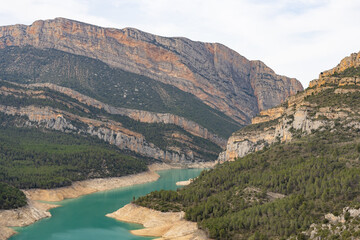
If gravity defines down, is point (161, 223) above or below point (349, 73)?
below

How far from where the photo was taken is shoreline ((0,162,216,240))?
3162 inches

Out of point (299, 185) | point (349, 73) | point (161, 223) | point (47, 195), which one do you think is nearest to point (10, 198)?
point (47, 195)

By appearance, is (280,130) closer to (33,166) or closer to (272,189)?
(272,189)

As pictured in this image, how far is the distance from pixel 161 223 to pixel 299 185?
77.2 feet

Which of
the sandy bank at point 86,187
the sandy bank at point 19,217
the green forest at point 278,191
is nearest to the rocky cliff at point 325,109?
the green forest at point 278,191

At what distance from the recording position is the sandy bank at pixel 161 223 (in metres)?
68.9

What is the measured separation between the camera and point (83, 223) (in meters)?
85.1

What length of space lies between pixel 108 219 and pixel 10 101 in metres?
120

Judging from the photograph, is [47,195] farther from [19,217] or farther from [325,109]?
[325,109]

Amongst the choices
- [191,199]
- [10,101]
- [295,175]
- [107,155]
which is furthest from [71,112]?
[295,175]

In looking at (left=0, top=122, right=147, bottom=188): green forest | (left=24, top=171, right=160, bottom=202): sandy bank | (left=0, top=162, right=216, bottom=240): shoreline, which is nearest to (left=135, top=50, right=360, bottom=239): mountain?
(left=0, top=162, right=216, bottom=240): shoreline

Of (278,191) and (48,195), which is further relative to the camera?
(48,195)

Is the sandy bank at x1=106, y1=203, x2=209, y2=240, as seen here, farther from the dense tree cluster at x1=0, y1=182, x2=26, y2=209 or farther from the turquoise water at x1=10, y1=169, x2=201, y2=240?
the dense tree cluster at x1=0, y1=182, x2=26, y2=209

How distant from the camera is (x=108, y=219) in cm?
8731
